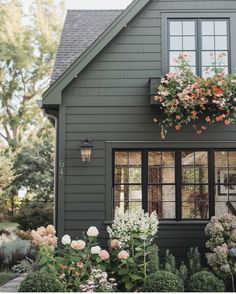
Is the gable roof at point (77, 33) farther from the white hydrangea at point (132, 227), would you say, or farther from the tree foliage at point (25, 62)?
the tree foliage at point (25, 62)

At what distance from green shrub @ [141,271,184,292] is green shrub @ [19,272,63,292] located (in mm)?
1377

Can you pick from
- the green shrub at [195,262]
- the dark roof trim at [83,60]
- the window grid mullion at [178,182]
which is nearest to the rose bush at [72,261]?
the green shrub at [195,262]

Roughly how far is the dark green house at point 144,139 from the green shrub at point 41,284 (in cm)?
236

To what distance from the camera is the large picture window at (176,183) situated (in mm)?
10094

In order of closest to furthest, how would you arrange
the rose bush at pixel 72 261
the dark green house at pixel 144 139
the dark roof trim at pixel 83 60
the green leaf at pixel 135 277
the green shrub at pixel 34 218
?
the rose bush at pixel 72 261 < the green leaf at pixel 135 277 < the dark roof trim at pixel 83 60 < the dark green house at pixel 144 139 < the green shrub at pixel 34 218

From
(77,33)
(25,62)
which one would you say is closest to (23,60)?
(25,62)

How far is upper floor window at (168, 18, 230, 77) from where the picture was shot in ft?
33.8

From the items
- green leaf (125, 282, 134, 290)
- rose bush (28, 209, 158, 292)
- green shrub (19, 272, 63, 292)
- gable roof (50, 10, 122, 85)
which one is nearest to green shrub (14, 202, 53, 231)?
gable roof (50, 10, 122, 85)

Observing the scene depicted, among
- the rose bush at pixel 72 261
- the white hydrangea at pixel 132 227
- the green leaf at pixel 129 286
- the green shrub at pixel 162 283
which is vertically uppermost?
the white hydrangea at pixel 132 227

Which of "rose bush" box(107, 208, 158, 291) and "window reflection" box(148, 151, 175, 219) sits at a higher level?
"window reflection" box(148, 151, 175, 219)

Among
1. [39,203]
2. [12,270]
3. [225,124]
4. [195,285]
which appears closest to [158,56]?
[225,124]

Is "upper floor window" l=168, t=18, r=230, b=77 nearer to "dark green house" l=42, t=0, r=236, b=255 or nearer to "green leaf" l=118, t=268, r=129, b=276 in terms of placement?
"dark green house" l=42, t=0, r=236, b=255

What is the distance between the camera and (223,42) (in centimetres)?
1037

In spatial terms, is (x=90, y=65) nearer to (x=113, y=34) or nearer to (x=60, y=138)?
(x=113, y=34)
